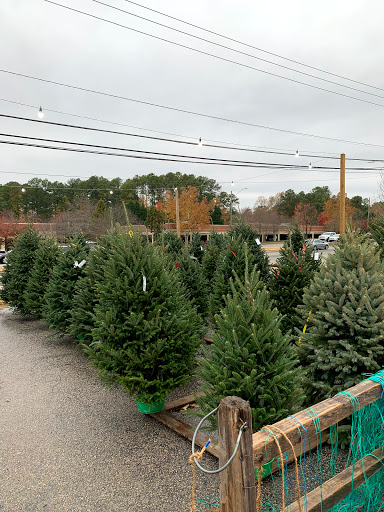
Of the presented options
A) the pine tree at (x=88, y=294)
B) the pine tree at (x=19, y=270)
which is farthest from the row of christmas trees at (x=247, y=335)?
the pine tree at (x=19, y=270)

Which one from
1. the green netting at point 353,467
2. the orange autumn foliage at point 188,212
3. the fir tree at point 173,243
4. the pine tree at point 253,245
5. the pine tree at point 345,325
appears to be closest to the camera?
the green netting at point 353,467

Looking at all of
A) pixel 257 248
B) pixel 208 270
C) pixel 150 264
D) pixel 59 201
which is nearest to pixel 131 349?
pixel 150 264

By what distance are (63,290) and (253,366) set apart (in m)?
6.16

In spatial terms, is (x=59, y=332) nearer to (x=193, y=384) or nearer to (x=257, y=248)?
(x=193, y=384)

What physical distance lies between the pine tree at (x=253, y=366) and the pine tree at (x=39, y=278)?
7.38 meters

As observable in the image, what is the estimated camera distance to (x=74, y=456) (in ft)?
12.8

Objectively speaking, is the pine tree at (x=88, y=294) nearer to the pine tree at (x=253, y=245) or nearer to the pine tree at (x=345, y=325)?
the pine tree at (x=253, y=245)

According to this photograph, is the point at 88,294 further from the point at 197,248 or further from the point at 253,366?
the point at 197,248

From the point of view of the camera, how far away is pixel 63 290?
8219 mm

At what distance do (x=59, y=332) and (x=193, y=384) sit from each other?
4.27 m

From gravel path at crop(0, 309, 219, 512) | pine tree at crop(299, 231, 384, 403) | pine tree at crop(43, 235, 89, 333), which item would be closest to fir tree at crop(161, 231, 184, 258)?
pine tree at crop(43, 235, 89, 333)

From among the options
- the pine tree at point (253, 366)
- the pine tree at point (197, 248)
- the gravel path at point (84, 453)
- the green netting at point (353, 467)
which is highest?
the pine tree at point (197, 248)

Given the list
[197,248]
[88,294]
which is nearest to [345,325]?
[88,294]

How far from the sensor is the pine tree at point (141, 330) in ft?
14.0
